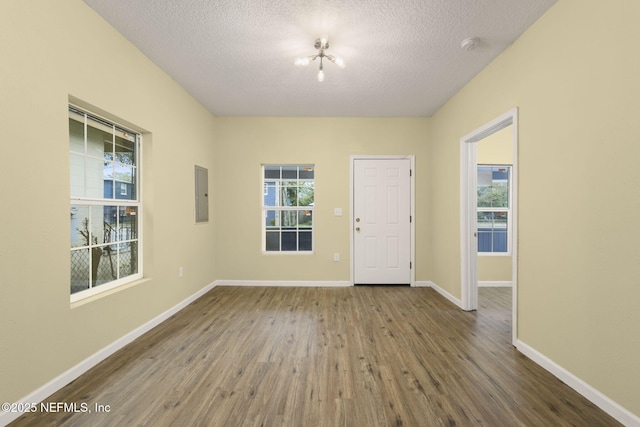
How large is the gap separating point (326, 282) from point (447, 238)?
6.21 ft

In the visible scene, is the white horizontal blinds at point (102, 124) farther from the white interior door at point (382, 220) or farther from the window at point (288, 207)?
the white interior door at point (382, 220)

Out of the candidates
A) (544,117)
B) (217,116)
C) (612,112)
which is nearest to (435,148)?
(544,117)

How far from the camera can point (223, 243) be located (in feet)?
13.7

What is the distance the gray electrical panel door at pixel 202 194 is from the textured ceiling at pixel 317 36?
3.32ft

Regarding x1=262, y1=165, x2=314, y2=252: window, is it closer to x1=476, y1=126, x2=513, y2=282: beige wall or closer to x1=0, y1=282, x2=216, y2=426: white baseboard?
x1=0, y1=282, x2=216, y2=426: white baseboard

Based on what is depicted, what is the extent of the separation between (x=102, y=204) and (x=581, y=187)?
357 cm

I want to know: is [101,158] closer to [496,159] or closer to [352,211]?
[352,211]

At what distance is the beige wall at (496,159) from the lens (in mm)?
4109

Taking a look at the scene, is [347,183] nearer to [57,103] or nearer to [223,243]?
[223,243]

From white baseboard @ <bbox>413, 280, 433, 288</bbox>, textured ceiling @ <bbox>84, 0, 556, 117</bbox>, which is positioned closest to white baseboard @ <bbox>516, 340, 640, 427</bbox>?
white baseboard @ <bbox>413, 280, 433, 288</bbox>

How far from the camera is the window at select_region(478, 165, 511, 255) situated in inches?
166

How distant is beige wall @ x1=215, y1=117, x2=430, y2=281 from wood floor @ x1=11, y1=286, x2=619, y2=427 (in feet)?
4.00

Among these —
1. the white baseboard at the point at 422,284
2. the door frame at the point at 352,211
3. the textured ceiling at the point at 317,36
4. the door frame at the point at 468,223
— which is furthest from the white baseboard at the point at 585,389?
the textured ceiling at the point at 317,36

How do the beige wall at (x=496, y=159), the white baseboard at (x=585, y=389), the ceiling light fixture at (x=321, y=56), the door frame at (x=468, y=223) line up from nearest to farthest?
the white baseboard at (x=585, y=389) < the ceiling light fixture at (x=321, y=56) < the door frame at (x=468, y=223) < the beige wall at (x=496, y=159)
